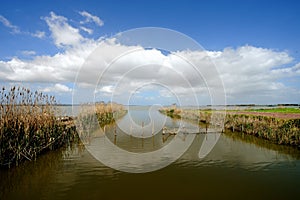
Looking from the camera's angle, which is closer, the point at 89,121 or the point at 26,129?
the point at 26,129

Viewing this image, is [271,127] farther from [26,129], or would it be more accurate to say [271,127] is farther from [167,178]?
[26,129]

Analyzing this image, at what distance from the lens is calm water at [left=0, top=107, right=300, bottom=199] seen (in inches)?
250

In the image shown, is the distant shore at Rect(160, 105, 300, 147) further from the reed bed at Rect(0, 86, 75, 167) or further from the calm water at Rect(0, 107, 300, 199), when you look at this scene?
the reed bed at Rect(0, 86, 75, 167)

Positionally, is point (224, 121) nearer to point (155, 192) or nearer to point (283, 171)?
point (283, 171)

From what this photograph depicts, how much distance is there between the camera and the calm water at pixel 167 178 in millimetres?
6340

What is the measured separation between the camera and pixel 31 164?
881cm

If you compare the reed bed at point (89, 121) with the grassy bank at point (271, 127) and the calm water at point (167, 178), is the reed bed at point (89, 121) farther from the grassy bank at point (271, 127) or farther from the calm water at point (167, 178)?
the grassy bank at point (271, 127)

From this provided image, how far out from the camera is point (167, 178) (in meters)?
7.78

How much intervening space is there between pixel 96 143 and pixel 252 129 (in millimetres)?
10988

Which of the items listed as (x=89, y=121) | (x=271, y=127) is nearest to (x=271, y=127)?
(x=271, y=127)

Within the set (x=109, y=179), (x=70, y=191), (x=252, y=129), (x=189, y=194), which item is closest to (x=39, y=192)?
(x=70, y=191)

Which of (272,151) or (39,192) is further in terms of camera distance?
(272,151)

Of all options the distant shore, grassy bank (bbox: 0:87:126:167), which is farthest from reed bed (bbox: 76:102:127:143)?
the distant shore

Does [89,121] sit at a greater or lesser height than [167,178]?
greater
